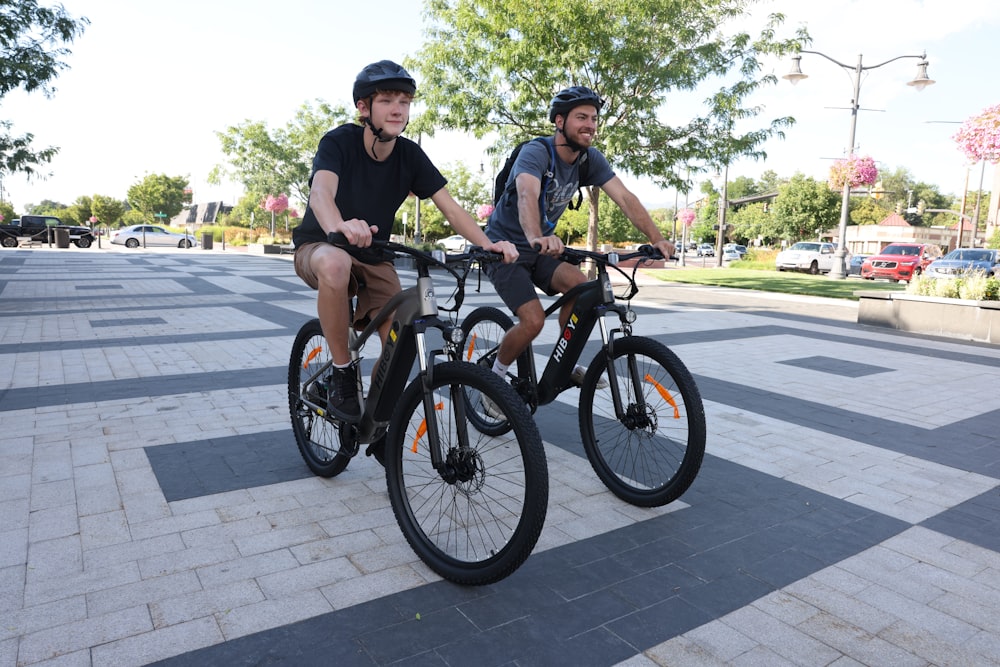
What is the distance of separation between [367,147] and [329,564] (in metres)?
1.91

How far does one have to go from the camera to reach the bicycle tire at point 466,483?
240 centimetres

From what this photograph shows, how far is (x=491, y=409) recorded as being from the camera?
8.54ft

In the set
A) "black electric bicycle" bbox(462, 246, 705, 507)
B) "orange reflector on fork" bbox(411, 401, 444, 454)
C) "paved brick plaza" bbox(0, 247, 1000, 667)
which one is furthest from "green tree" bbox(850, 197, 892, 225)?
"orange reflector on fork" bbox(411, 401, 444, 454)

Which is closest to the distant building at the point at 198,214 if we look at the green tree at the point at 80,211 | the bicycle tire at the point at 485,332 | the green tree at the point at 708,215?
the green tree at the point at 80,211

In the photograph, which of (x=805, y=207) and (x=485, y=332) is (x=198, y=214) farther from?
(x=485, y=332)

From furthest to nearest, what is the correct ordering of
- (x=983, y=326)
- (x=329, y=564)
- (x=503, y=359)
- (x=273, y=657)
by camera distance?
(x=983, y=326) → (x=503, y=359) → (x=329, y=564) → (x=273, y=657)

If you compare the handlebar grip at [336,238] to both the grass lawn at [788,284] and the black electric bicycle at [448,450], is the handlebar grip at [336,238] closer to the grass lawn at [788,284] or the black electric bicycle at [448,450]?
the black electric bicycle at [448,450]

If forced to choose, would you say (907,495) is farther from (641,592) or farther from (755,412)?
(641,592)

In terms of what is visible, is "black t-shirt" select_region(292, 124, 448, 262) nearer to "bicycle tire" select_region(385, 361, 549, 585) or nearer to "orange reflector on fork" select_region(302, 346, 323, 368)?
"orange reflector on fork" select_region(302, 346, 323, 368)

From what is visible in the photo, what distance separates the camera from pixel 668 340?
29.1 feet

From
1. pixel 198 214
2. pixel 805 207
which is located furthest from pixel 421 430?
pixel 198 214

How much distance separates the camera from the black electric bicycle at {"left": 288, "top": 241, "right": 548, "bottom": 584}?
244cm

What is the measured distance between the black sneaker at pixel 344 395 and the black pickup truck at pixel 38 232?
41960mm

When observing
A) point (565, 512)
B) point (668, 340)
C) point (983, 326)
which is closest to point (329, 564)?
point (565, 512)
